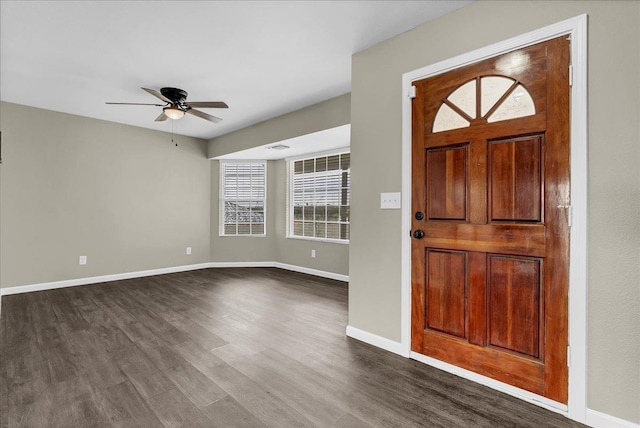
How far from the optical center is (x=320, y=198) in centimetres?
573

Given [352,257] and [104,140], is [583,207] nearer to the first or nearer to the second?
[352,257]

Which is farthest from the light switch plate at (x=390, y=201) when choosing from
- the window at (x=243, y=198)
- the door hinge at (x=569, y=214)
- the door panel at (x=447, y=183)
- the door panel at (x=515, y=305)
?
the window at (x=243, y=198)

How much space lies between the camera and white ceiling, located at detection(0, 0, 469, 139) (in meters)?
2.27

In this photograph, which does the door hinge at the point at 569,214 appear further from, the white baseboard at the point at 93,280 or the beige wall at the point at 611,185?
the white baseboard at the point at 93,280

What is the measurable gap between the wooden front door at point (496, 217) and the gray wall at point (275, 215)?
7.02 ft

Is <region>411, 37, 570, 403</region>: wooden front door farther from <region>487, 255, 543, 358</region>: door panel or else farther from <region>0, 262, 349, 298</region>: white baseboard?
<region>0, 262, 349, 298</region>: white baseboard

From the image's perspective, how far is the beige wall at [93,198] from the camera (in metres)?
4.27

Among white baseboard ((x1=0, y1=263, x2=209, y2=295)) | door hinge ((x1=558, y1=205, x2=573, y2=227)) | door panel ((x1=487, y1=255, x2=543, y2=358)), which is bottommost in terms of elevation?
white baseboard ((x1=0, y1=263, x2=209, y2=295))

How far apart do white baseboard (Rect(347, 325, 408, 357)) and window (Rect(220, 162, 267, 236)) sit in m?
3.99

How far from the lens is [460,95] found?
2.24m

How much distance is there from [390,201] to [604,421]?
5.90 feet

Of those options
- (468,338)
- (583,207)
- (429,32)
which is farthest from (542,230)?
(429,32)

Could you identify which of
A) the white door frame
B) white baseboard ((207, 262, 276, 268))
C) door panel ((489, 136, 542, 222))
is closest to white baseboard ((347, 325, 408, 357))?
the white door frame

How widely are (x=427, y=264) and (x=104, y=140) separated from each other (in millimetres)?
5306
